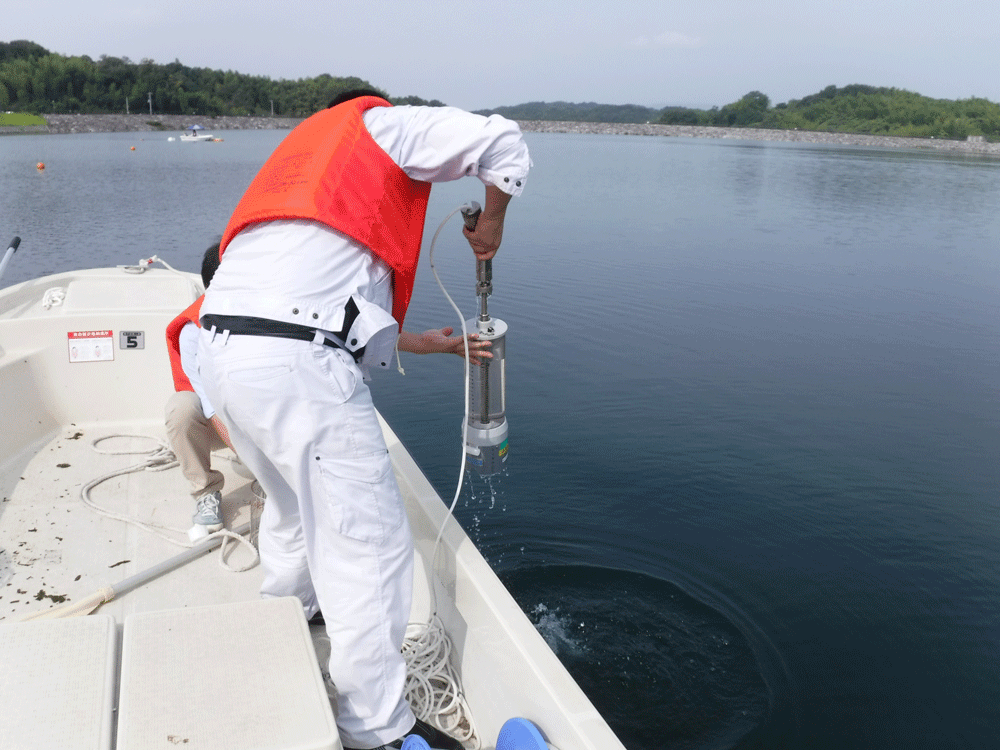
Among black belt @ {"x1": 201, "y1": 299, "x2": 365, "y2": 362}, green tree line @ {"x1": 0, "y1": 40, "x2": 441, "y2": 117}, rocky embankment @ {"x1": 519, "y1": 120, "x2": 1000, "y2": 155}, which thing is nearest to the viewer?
black belt @ {"x1": 201, "y1": 299, "x2": 365, "y2": 362}

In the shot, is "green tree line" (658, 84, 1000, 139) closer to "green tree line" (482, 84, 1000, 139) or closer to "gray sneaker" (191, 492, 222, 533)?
"green tree line" (482, 84, 1000, 139)

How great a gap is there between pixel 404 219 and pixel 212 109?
89728 millimetres

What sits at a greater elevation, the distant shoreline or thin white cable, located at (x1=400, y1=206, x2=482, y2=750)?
the distant shoreline

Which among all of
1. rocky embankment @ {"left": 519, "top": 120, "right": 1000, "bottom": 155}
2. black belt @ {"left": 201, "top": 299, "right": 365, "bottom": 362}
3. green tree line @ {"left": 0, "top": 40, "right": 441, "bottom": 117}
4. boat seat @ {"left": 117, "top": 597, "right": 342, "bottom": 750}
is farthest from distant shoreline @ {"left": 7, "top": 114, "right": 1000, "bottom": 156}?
boat seat @ {"left": 117, "top": 597, "right": 342, "bottom": 750}

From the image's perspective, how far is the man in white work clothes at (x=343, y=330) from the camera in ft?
5.13

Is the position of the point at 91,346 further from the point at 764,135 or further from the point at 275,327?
the point at 764,135

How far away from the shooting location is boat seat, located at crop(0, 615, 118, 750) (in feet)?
A: 4.33

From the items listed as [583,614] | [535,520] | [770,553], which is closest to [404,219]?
[583,614]

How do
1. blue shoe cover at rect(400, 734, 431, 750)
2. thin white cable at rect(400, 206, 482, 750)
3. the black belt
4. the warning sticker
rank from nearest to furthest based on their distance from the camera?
the black belt < blue shoe cover at rect(400, 734, 431, 750) < thin white cable at rect(400, 206, 482, 750) < the warning sticker

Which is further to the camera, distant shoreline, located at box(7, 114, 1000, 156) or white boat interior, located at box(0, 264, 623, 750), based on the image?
distant shoreline, located at box(7, 114, 1000, 156)

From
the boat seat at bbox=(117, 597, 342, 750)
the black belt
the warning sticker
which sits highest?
the black belt

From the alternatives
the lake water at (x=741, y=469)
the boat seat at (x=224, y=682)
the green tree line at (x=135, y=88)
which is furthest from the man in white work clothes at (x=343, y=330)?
the green tree line at (x=135, y=88)

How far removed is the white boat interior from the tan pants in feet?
0.61

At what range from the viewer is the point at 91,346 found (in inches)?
141
